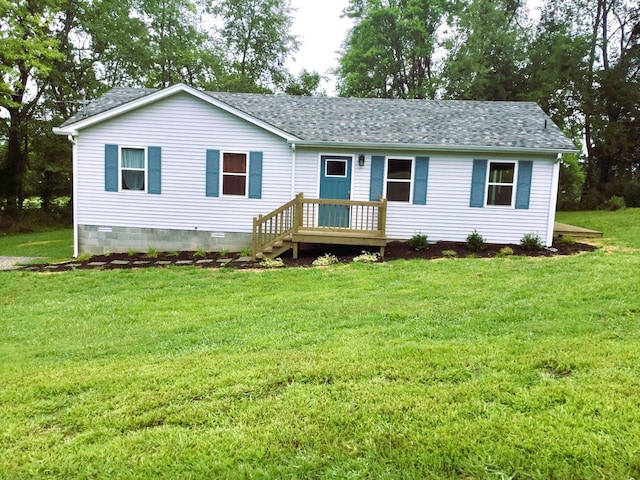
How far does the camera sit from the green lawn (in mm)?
2273

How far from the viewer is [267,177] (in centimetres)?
1139

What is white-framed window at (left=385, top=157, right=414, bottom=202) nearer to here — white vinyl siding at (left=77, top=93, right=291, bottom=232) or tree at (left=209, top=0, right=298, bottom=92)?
white vinyl siding at (left=77, top=93, right=291, bottom=232)

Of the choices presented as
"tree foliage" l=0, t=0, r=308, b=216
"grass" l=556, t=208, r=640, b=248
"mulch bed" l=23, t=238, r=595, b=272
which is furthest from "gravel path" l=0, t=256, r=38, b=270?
"grass" l=556, t=208, r=640, b=248

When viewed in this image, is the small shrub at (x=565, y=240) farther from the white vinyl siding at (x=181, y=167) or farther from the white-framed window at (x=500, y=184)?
the white vinyl siding at (x=181, y=167)

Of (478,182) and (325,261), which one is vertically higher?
(478,182)

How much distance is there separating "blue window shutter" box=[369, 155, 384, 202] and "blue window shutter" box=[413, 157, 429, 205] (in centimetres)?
93

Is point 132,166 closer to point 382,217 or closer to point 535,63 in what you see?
point 382,217

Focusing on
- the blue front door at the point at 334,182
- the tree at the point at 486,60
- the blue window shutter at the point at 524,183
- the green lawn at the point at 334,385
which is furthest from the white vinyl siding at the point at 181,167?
the tree at the point at 486,60

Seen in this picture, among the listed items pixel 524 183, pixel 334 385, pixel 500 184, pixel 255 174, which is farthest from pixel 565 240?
pixel 334 385

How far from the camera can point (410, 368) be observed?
11.0 ft

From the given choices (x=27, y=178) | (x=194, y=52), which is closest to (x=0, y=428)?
(x=27, y=178)

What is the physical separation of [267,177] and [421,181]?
4189mm

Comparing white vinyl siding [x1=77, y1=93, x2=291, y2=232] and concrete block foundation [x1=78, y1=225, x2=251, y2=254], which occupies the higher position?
Result: white vinyl siding [x1=77, y1=93, x2=291, y2=232]

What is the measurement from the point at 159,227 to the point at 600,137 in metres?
23.9
